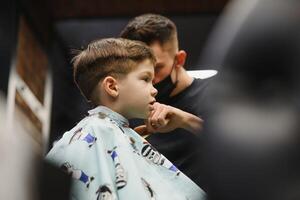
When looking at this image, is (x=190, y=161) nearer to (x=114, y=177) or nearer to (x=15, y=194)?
(x=114, y=177)

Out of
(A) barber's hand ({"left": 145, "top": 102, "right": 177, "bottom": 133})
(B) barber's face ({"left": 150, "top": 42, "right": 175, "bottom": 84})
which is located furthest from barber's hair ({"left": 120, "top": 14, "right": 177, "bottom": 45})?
(A) barber's hand ({"left": 145, "top": 102, "right": 177, "bottom": 133})

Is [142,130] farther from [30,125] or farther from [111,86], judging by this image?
[30,125]

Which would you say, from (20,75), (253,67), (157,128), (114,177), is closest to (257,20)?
(253,67)

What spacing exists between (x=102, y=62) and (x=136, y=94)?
63mm

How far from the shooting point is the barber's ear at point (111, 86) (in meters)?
0.63

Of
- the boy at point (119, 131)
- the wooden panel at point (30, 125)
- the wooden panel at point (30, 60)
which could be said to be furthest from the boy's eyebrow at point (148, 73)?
the wooden panel at point (30, 60)

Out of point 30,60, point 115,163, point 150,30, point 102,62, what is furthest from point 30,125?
point 30,60

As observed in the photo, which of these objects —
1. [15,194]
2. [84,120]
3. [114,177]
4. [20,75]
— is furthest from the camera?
[20,75]

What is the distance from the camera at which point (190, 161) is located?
22.0 inches

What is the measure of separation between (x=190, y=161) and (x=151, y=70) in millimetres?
152

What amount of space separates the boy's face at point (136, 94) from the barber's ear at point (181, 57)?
0.28 ft

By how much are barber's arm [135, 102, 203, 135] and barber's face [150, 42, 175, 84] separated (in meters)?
0.06

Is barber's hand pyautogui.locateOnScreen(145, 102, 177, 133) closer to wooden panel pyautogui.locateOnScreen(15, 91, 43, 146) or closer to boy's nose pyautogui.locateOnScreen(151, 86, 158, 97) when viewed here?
boy's nose pyautogui.locateOnScreen(151, 86, 158, 97)

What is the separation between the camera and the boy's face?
619 millimetres
